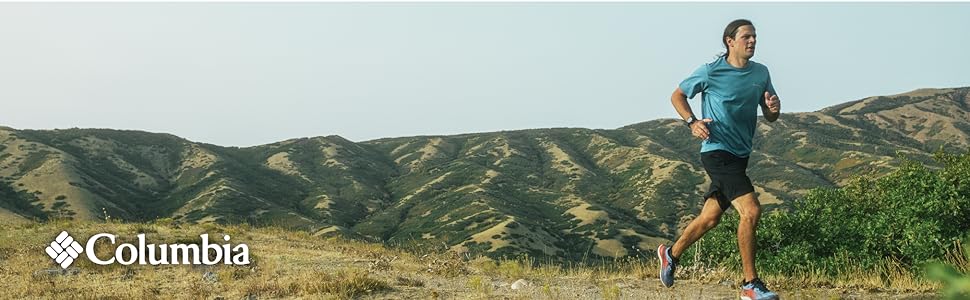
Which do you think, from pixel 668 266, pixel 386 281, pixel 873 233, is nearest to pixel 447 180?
pixel 873 233

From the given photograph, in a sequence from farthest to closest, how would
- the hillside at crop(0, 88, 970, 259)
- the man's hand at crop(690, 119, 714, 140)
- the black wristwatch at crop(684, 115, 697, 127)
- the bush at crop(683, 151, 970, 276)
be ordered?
the hillside at crop(0, 88, 970, 259) < the bush at crop(683, 151, 970, 276) < the black wristwatch at crop(684, 115, 697, 127) < the man's hand at crop(690, 119, 714, 140)

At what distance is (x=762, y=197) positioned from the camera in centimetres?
10888

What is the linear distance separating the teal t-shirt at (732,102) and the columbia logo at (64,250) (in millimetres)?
11144

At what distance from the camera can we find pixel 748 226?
5328mm

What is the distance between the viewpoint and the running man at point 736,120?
5.34 m

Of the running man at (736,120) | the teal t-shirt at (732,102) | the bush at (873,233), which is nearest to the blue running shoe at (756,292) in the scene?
the running man at (736,120)

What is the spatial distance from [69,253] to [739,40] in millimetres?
12940

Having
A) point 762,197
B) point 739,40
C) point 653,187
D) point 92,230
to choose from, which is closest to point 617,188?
point 653,187

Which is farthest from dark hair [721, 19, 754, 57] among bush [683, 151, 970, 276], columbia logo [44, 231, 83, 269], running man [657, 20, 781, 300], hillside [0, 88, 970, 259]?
hillside [0, 88, 970, 259]

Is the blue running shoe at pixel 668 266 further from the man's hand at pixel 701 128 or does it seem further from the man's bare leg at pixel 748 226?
the man's hand at pixel 701 128

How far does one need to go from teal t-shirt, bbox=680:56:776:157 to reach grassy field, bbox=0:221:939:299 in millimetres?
1789

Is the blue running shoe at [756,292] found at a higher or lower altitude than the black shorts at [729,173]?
lower

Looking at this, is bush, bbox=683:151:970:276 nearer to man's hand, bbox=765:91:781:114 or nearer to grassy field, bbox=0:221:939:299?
grassy field, bbox=0:221:939:299

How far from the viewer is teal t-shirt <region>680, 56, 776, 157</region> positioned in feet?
17.6
